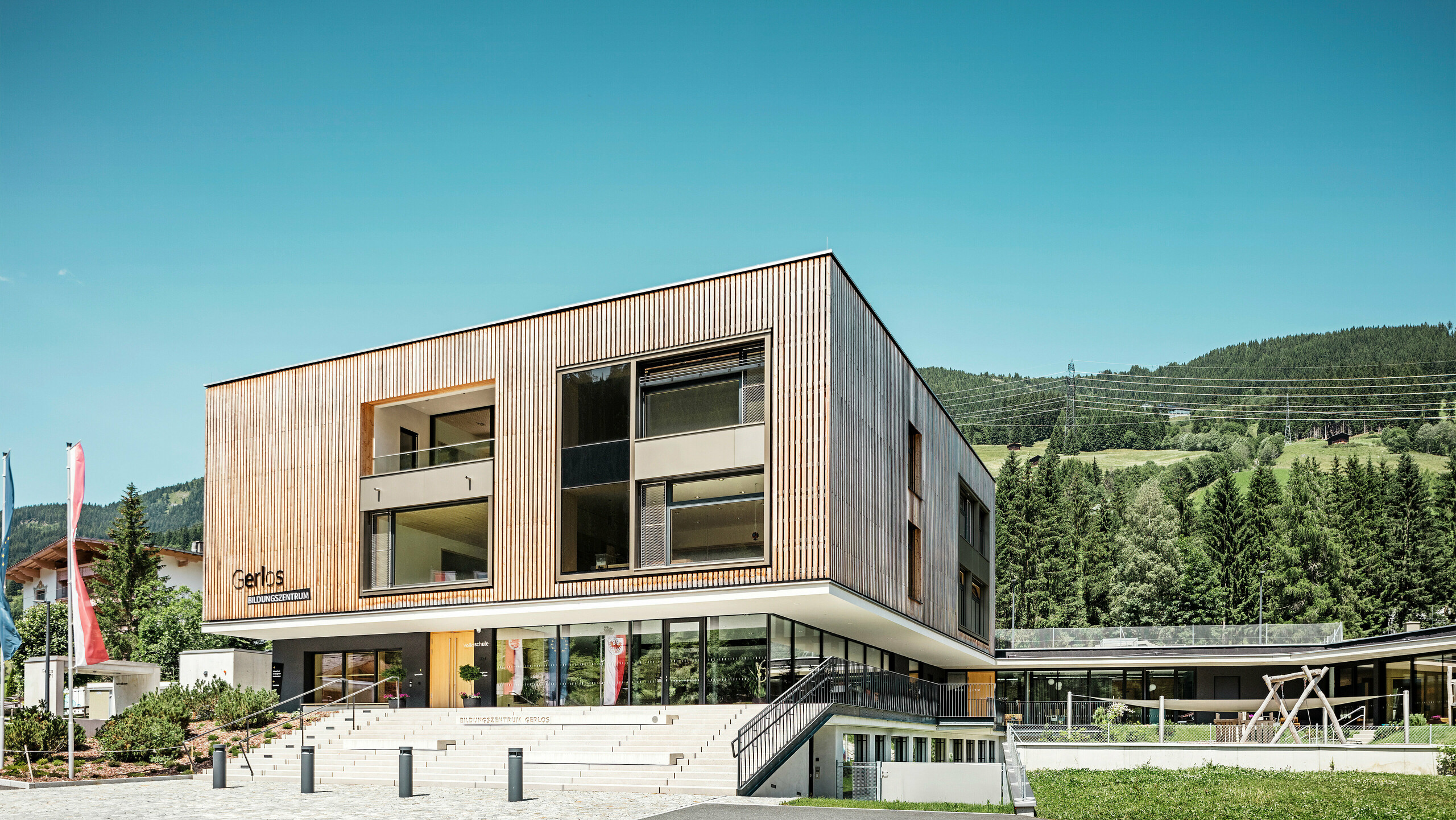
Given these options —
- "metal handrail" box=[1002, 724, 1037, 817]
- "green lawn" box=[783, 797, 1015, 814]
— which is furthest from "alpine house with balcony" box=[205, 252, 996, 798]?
"green lawn" box=[783, 797, 1015, 814]

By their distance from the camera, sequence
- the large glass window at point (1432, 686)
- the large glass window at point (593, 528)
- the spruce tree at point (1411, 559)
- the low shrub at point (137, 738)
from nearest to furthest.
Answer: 1. the low shrub at point (137, 738)
2. the large glass window at point (593, 528)
3. the large glass window at point (1432, 686)
4. the spruce tree at point (1411, 559)

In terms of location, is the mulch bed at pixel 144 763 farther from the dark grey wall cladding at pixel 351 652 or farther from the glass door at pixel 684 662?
the glass door at pixel 684 662

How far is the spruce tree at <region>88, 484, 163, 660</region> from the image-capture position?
6588 centimetres

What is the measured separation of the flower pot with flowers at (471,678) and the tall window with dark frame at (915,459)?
12899mm

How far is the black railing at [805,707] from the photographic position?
21.0 metres

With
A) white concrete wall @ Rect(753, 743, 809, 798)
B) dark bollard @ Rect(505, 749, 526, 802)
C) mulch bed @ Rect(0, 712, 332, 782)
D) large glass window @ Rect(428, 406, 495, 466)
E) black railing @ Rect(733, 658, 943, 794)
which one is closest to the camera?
dark bollard @ Rect(505, 749, 526, 802)

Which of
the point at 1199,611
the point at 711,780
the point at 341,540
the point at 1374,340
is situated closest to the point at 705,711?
the point at 711,780

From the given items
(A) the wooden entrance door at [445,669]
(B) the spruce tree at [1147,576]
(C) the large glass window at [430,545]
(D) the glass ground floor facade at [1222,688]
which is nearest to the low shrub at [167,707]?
(C) the large glass window at [430,545]

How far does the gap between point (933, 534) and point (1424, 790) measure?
15.8 meters

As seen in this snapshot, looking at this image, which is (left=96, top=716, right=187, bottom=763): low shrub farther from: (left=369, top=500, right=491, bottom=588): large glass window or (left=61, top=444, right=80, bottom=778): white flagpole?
(left=369, top=500, right=491, bottom=588): large glass window

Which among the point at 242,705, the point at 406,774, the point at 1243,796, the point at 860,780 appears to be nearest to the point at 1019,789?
the point at 1243,796

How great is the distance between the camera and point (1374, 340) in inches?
6339

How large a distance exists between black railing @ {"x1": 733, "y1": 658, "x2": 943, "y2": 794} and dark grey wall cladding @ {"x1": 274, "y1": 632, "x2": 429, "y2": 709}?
11092 mm

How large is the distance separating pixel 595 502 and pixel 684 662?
14.3 feet
